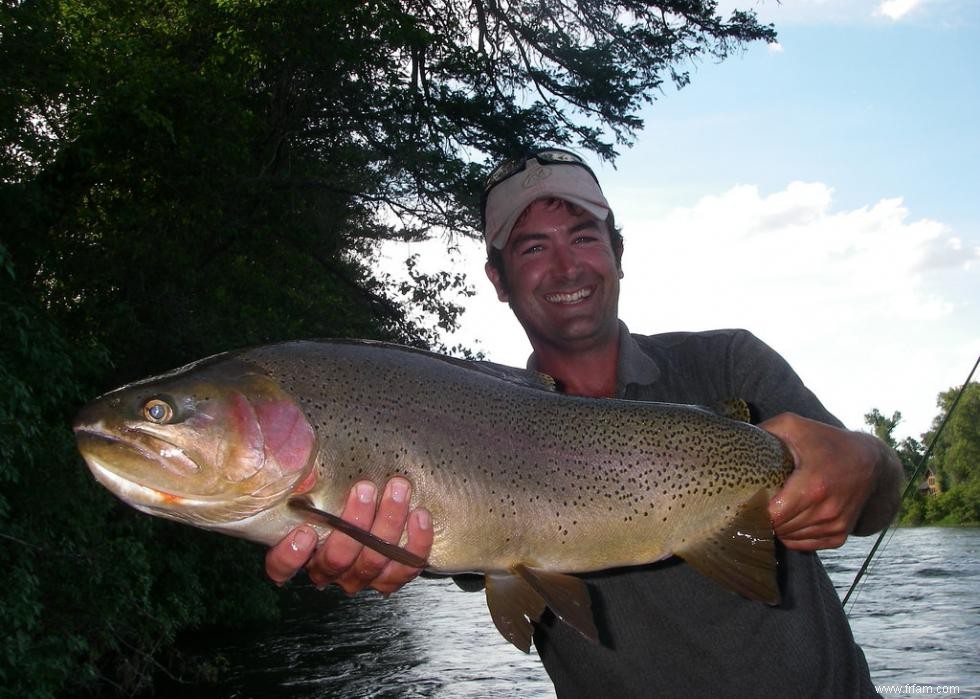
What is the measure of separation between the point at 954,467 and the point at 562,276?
70.5 metres

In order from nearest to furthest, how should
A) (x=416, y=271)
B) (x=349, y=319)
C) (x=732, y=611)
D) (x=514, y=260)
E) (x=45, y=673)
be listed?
(x=732, y=611)
(x=514, y=260)
(x=45, y=673)
(x=349, y=319)
(x=416, y=271)

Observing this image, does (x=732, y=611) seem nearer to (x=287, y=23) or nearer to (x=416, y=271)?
(x=287, y=23)

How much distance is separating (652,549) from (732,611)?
42 cm

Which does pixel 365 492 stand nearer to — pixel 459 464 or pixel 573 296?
pixel 459 464

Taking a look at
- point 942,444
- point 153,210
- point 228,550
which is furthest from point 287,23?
point 942,444

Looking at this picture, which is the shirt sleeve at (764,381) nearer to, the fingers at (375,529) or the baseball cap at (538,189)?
the baseball cap at (538,189)

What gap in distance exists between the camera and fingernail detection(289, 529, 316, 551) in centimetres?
244

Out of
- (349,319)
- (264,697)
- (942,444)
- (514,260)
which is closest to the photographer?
(514,260)

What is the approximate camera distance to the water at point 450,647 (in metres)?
12.1

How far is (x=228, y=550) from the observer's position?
47.0 feet

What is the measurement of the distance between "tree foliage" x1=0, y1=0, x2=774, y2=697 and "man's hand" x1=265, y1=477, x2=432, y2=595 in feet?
14.1

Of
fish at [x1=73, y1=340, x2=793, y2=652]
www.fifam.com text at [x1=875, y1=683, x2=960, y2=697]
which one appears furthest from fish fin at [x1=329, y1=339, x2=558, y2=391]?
www.fifam.com text at [x1=875, y1=683, x2=960, y2=697]

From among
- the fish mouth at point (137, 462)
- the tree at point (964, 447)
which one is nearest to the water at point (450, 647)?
the fish mouth at point (137, 462)

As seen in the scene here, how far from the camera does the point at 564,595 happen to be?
7.99 ft
